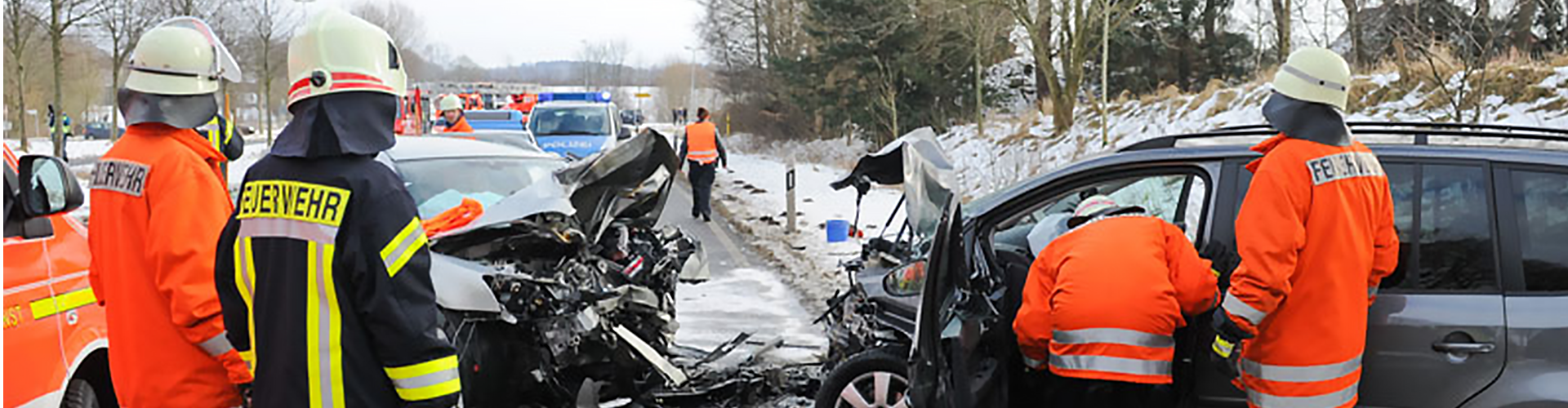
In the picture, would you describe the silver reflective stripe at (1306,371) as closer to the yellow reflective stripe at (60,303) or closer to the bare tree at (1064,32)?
the yellow reflective stripe at (60,303)

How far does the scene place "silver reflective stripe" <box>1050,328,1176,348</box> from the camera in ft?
11.3

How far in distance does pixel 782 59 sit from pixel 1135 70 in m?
10.7

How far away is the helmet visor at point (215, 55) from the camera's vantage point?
11.7 ft

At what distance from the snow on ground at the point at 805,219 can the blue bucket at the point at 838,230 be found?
0.13 metres

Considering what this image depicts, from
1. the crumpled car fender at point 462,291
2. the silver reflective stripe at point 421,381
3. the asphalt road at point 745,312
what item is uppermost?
the silver reflective stripe at point 421,381

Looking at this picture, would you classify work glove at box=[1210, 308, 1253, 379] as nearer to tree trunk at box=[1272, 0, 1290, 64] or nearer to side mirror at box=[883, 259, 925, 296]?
side mirror at box=[883, 259, 925, 296]

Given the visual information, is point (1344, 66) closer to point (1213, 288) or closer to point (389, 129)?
point (1213, 288)

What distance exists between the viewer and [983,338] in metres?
3.72

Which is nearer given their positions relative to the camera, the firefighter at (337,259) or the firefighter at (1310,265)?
the firefighter at (337,259)

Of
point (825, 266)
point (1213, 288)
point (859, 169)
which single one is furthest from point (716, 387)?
point (825, 266)

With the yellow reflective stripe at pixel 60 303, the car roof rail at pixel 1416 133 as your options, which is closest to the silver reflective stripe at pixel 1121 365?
the car roof rail at pixel 1416 133

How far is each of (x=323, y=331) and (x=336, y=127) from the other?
471 millimetres

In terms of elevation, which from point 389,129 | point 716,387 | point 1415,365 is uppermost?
point 389,129

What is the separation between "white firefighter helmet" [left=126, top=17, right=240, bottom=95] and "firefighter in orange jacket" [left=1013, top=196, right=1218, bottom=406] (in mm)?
2775
